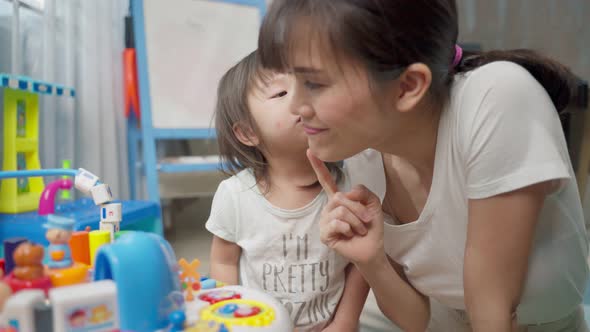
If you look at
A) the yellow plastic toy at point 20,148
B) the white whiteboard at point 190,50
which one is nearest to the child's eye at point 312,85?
the yellow plastic toy at point 20,148

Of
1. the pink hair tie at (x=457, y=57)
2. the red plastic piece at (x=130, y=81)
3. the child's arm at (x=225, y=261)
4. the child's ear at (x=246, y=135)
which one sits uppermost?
the red plastic piece at (x=130, y=81)

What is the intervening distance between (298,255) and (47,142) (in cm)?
95

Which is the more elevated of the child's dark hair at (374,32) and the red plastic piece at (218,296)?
the child's dark hair at (374,32)

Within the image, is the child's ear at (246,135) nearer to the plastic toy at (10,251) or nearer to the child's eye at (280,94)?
the child's eye at (280,94)

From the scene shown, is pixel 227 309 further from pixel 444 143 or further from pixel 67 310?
pixel 444 143

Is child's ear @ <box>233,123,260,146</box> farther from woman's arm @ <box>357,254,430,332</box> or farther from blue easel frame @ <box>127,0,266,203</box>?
blue easel frame @ <box>127,0,266,203</box>

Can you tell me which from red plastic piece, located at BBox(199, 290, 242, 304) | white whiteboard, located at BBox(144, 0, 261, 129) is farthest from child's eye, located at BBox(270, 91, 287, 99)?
white whiteboard, located at BBox(144, 0, 261, 129)

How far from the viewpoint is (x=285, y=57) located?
1.82 feet

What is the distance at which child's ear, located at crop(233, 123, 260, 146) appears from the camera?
827 mm

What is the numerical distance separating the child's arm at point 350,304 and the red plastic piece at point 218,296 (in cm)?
33

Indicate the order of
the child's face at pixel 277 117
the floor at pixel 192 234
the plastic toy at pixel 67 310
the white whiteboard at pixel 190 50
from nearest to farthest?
1. the plastic toy at pixel 67 310
2. the child's face at pixel 277 117
3. the floor at pixel 192 234
4. the white whiteboard at pixel 190 50

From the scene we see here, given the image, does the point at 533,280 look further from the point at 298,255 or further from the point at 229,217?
the point at 229,217

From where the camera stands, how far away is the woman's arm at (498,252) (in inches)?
21.4

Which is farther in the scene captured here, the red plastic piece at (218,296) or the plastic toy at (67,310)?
the red plastic piece at (218,296)
